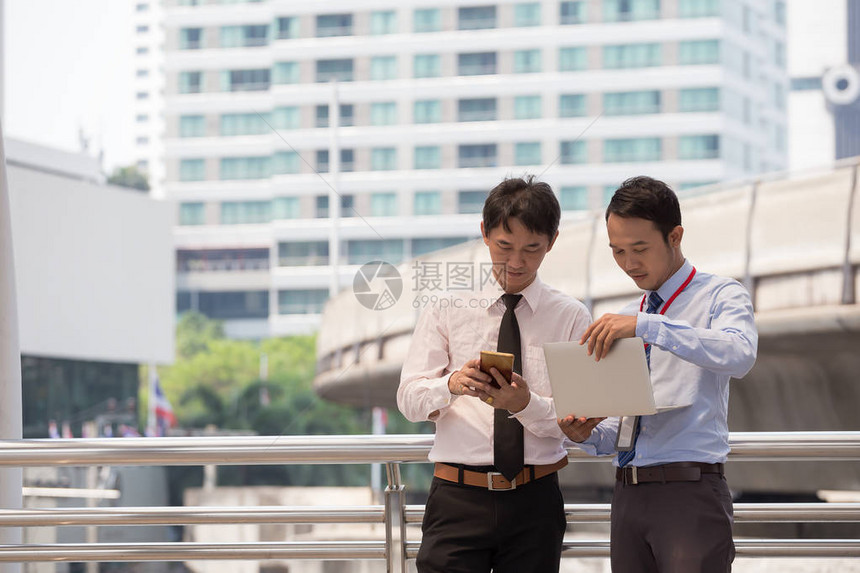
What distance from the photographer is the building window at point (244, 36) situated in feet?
219

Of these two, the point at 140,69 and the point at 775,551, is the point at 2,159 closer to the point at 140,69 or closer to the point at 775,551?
the point at 775,551

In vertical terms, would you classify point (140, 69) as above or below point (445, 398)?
above

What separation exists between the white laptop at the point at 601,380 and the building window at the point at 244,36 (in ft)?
219

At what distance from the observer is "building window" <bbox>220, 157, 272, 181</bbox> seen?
70.6m

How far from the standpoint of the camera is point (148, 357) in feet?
134

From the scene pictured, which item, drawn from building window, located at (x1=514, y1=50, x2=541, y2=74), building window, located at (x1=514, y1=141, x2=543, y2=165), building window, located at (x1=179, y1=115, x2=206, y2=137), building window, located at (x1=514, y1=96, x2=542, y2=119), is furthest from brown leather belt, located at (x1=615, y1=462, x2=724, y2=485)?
building window, located at (x1=179, y1=115, x2=206, y2=137)

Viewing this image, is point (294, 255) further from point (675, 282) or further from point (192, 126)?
point (192, 126)

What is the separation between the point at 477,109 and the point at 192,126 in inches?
957

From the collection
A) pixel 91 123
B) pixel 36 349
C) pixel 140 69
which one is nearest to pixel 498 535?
pixel 36 349

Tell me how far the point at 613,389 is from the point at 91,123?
6945cm

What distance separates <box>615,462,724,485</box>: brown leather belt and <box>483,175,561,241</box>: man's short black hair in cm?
59

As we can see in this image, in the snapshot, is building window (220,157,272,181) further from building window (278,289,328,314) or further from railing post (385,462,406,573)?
railing post (385,462,406,573)

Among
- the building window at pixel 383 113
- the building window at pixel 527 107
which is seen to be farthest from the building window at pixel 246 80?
the building window at pixel 527 107

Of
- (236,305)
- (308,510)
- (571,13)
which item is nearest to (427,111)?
(571,13)
